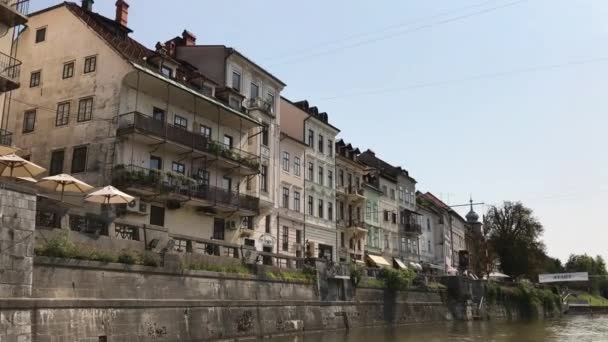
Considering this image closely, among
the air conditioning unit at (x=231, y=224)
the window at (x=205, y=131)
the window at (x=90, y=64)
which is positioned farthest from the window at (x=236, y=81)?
the window at (x=90, y=64)

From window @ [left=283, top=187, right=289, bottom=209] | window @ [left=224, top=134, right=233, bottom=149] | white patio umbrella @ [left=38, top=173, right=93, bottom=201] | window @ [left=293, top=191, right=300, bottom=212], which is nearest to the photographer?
white patio umbrella @ [left=38, top=173, right=93, bottom=201]

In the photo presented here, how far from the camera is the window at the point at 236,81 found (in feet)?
141

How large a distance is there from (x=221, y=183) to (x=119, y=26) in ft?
41.1

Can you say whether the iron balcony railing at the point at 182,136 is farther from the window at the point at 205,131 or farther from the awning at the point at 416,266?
the awning at the point at 416,266

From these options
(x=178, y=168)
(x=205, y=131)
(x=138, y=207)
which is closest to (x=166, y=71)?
(x=205, y=131)

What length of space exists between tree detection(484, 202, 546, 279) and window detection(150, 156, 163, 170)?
6366 cm

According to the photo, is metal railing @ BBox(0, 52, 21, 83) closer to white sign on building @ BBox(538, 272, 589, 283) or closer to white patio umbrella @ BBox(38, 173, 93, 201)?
white patio umbrella @ BBox(38, 173, 93, 201)

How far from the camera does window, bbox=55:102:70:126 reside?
116ft

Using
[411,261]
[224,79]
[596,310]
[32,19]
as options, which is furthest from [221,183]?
[596,310]

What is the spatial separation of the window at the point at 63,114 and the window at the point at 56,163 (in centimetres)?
183

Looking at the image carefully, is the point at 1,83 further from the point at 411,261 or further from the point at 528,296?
the point at 528,296

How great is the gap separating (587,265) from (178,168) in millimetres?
148820

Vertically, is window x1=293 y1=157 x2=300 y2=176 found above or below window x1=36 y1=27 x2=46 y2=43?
below

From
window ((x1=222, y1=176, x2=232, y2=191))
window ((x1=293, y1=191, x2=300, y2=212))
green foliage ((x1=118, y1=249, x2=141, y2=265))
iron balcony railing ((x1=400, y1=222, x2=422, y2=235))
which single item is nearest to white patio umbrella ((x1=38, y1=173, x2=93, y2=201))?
green foliage ((x1=118, y1=249, x2=141, y2=265))
